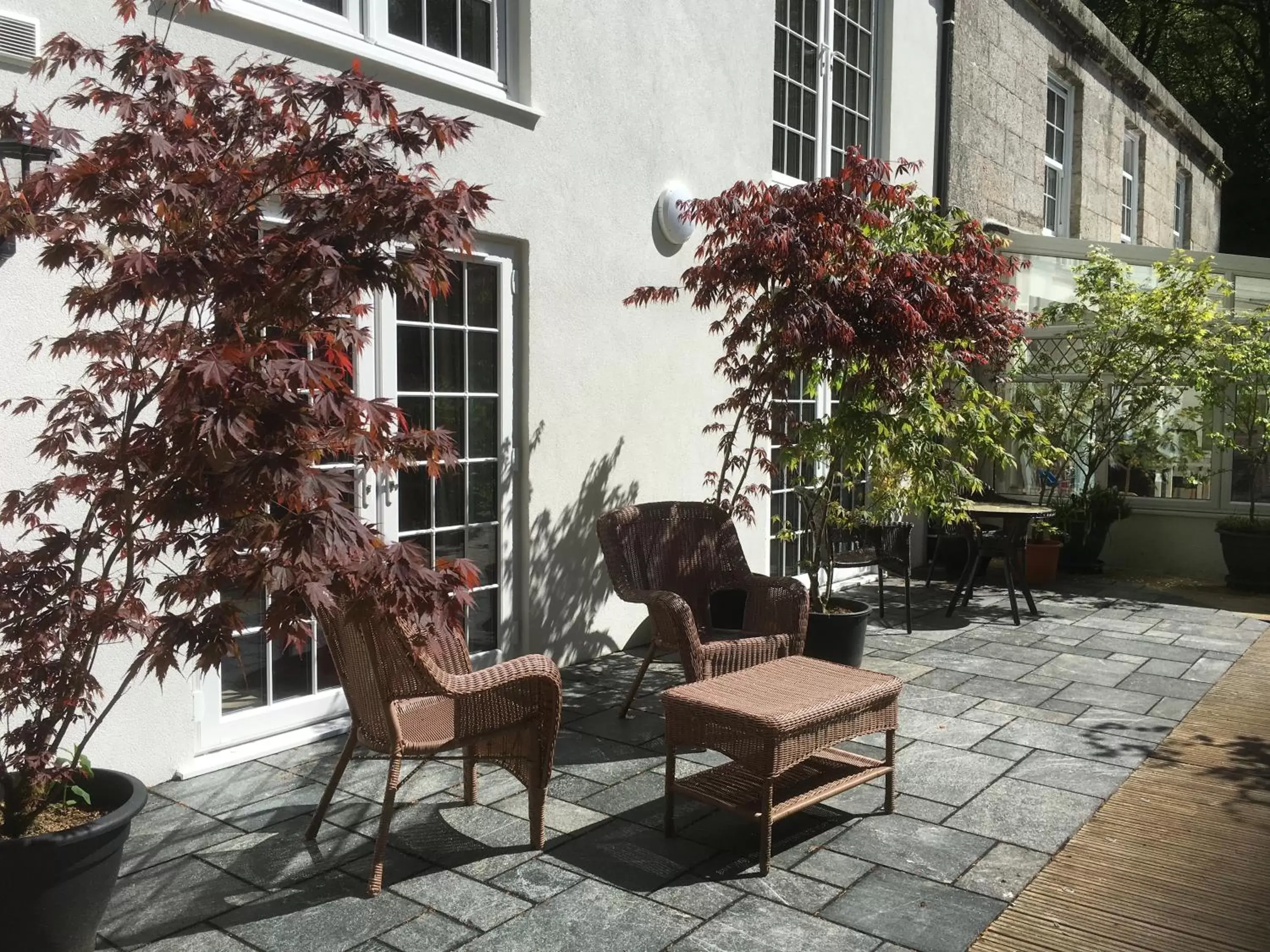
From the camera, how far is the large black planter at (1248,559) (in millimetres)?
9273

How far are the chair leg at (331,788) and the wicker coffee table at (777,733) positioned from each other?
105 centimetres

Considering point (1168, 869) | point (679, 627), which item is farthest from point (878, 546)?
point (1168, 869)

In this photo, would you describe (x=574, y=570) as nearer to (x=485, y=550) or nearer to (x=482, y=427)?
(x=485, y=550)

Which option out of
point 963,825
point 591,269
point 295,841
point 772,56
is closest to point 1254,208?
point 772,56

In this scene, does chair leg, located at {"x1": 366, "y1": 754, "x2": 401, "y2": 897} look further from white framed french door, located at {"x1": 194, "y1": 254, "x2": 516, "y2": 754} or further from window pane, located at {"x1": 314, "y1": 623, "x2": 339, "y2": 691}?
window pane, located at {"x1": 314, "y1": 623, "x2": 339, "y2": 691}

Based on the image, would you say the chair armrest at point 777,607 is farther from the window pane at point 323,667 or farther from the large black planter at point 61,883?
the large black planter at point 61,883

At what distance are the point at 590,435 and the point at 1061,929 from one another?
370 cm

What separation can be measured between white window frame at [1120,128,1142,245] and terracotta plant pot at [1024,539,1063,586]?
690 centimetres

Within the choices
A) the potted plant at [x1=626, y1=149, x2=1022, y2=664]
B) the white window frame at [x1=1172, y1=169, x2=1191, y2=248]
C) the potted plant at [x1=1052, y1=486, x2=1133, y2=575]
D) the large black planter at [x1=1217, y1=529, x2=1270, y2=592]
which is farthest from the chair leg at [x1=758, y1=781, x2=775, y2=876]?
the white window frame at [x1=1172, y1=169, x2=1191, y2=248]

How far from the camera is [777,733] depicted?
11.4ft

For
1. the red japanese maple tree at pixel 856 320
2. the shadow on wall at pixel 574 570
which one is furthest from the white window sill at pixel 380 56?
the shadow on wall at pixel 574 570

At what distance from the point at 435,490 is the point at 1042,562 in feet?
19.8

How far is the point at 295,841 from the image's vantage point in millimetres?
3734

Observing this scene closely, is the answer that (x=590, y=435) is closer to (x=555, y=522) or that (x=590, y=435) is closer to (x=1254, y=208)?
(x=555, y=522)
